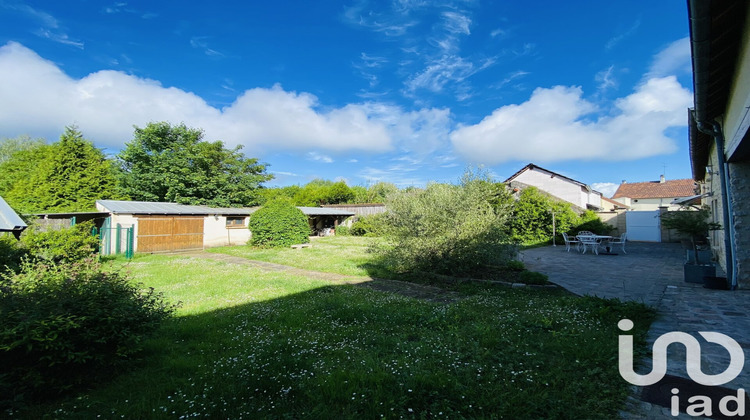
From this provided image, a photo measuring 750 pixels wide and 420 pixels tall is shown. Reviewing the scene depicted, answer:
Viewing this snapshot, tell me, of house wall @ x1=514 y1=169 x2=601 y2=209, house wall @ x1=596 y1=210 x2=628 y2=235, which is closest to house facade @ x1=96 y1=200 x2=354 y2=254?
house wall @ x1=596 y1=210 x2=628 y2=235

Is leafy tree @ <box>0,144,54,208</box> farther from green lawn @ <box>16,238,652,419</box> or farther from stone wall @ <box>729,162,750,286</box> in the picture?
stone wall @ <box>729,162,750,286</box>

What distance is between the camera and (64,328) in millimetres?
2773

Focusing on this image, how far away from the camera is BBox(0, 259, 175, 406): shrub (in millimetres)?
2713

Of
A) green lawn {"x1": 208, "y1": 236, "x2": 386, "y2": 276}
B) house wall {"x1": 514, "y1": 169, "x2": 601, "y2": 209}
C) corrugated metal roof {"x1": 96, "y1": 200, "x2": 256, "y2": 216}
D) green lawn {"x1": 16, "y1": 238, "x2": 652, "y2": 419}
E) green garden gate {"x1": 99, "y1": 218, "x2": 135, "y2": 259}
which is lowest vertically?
green lawn {"x1": 16, "y1": 238, "x2": 652, "y2": 419}

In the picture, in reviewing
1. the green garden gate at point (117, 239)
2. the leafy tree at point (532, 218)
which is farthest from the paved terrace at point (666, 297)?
the green garden gate at point (117, 239)

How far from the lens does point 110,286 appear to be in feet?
11.6

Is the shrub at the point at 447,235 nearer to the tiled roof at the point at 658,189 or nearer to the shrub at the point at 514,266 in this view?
the shrub at the point at 514,266

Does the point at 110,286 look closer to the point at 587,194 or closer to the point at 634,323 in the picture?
the point at 634,323

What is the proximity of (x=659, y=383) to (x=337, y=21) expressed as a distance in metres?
12.6

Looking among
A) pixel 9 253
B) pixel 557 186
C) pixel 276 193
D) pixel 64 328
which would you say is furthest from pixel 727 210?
pixel 276 193

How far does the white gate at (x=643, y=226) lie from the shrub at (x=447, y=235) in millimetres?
15176

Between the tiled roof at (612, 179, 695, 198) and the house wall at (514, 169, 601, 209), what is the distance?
→ 20.0 metres

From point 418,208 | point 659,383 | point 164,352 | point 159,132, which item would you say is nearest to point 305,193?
point 159,132

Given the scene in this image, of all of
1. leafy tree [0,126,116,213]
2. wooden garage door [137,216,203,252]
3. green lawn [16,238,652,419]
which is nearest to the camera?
green lawn [16,238,652,419]
